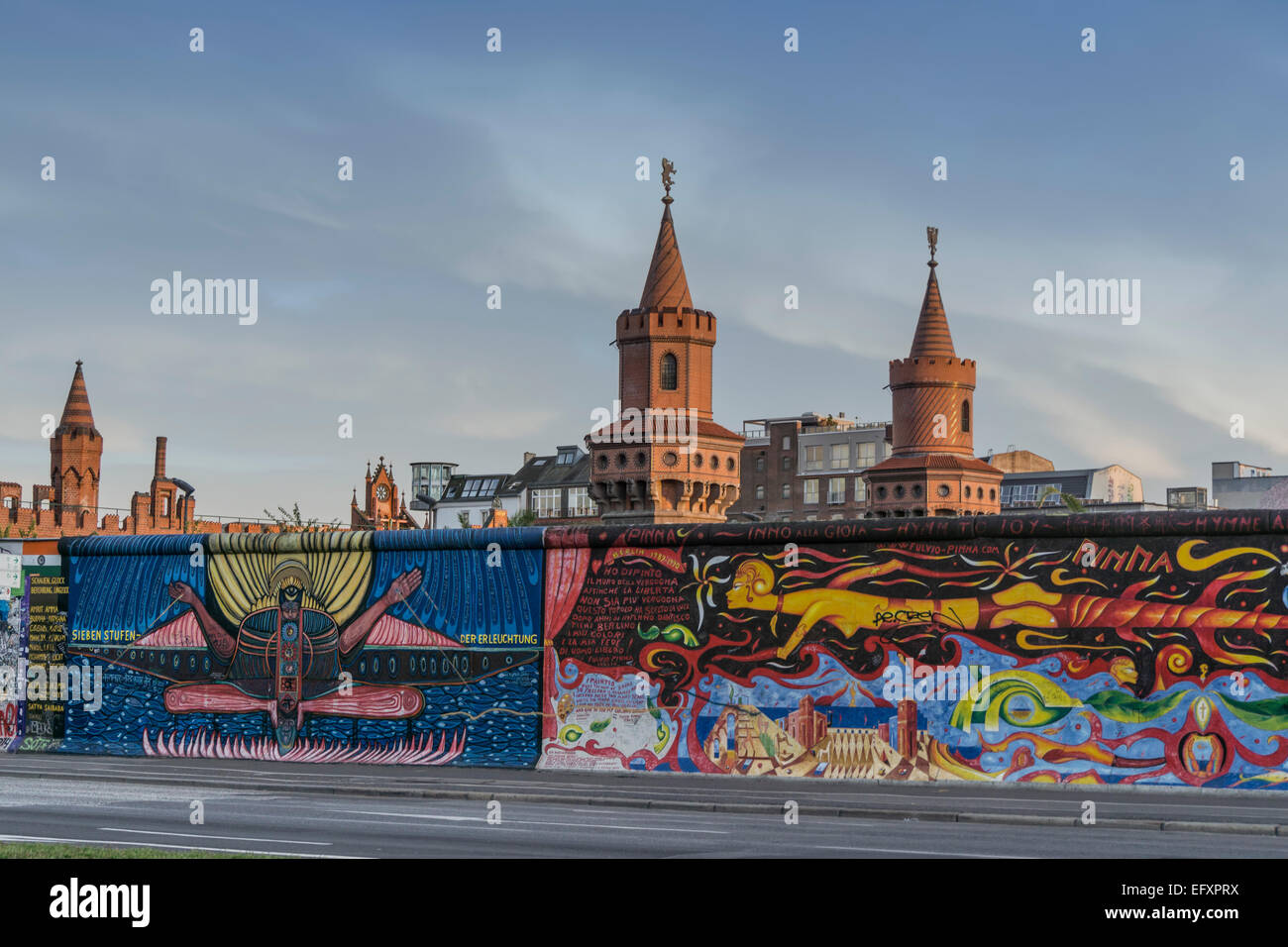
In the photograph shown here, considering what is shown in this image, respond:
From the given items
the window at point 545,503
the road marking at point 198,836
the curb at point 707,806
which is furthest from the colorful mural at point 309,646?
the window at point 545,503

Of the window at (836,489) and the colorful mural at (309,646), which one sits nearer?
the colorful mural at (309,646)

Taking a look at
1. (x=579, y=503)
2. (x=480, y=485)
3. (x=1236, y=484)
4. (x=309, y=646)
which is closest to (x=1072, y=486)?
(x=1236, y=484)

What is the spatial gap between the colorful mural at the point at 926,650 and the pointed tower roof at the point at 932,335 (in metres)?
60.2

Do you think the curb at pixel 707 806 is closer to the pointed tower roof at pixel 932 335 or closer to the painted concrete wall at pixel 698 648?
the painted concrete wall at pixel 698 648

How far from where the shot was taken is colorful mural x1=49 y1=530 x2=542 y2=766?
2869 cm

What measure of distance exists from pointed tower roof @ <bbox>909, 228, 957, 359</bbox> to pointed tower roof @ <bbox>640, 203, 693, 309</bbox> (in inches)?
658

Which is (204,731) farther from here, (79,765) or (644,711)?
(644,711)

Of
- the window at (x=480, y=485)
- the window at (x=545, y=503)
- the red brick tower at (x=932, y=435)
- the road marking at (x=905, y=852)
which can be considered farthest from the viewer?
the window at (x=480, y=485)

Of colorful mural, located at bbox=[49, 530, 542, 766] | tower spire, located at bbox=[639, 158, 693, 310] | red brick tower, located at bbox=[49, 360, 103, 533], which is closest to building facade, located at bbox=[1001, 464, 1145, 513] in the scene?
tower spire, located at bbox=[639, 158, 693, 310]

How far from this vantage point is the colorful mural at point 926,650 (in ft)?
76.9

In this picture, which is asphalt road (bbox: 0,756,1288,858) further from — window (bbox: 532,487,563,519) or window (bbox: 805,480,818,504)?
window (bbox: 532,487,563,519)

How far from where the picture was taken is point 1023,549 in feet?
80.9

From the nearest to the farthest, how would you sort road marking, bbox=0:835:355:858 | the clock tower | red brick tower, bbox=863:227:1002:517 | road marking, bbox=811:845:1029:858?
road marking, bbox=0:835:355:858
road marking, bbox=811:845:1029:858
red brick tower, bbox=863:227:1002:517
the clock tower
